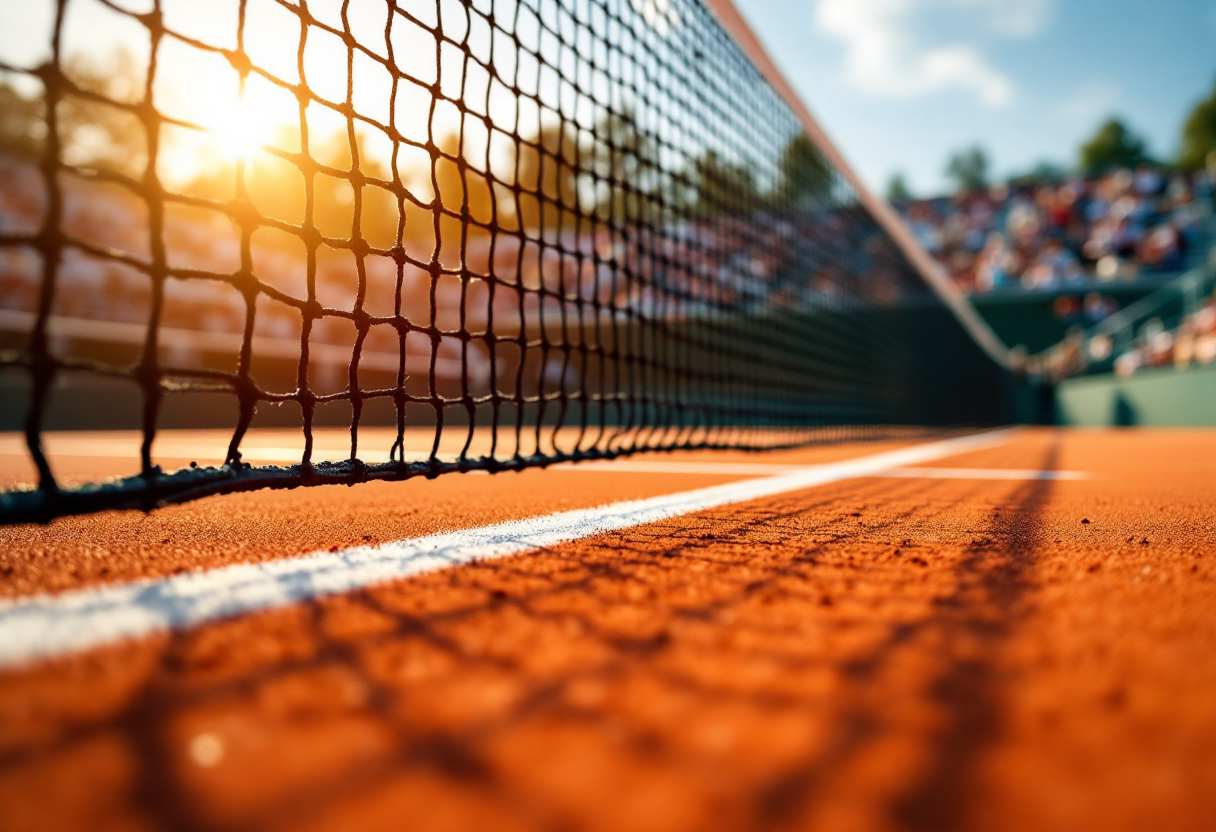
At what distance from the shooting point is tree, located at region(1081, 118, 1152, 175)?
29.5m

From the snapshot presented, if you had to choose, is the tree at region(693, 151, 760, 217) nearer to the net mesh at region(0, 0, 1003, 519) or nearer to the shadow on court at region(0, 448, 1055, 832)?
the net mesh at region(0, 0, 1003, 519)

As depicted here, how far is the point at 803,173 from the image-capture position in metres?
3.86

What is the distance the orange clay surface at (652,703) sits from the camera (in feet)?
1.12

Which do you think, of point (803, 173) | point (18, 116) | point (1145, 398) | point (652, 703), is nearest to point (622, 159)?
point (803, 173)

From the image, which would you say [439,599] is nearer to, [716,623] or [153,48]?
[716,623]

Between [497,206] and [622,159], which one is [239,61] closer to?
[497,206]

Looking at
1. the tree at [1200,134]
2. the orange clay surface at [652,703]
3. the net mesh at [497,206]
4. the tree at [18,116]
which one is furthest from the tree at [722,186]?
the tree at [1200,134]

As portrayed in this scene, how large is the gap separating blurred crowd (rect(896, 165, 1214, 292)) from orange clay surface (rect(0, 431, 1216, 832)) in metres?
13.9

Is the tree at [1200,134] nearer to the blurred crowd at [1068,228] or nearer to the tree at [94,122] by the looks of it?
the blurred crowd at [1068,228]

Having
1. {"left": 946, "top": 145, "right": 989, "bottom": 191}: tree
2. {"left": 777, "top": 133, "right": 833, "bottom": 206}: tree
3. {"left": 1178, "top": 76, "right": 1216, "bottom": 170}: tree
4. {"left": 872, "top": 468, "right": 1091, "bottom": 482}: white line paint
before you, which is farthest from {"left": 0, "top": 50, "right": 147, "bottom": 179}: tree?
{"left": 946, "top": 145, "right": 989, "bottom": 191}: tree

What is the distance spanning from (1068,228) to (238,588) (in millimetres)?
16711

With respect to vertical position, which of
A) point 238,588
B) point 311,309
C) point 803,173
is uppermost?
point 803,173

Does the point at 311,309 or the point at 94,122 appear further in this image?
the point at 94,122

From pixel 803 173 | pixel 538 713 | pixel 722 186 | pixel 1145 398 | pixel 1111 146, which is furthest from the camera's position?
pixel 1111 146
